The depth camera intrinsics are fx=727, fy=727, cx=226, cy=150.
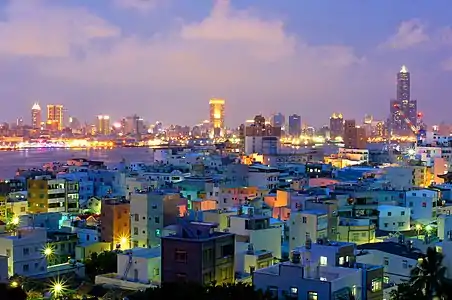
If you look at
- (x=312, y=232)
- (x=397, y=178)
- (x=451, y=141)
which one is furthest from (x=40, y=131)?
(x=312, y=232)

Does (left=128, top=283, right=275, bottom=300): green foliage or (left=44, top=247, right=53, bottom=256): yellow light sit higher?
(left=128, top=283, right=275, bottom=300): green foliage

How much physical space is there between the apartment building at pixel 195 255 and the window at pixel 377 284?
56.3 inches

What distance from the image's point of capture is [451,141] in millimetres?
23516

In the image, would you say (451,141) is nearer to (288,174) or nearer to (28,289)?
(288,174)

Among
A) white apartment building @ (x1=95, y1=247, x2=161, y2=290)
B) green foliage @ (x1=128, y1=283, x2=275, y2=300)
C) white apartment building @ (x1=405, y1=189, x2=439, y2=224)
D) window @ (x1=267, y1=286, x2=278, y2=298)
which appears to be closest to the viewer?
green foliage @ (x1=128, y1=283, x2=275, y2=300)

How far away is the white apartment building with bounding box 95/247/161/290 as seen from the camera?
657 cm

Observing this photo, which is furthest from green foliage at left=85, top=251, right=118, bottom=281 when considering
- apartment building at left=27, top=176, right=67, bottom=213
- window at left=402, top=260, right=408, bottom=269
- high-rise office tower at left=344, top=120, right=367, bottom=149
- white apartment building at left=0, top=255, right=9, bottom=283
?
high-rise office tower at left=344, top=120, right=367, bottom=149

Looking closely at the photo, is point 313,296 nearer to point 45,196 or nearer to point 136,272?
point 136,272

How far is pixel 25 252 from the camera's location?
7746 millimetres

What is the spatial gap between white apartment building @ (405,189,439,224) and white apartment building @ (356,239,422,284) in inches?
159

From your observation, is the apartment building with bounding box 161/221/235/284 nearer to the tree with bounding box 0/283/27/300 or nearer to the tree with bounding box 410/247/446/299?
the tree with bounding box 0/283/27/300

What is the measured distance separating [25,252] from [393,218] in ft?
16.6

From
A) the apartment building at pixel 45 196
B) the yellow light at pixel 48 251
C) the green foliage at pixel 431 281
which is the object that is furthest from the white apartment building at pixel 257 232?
the apartment building at pixel 45 196

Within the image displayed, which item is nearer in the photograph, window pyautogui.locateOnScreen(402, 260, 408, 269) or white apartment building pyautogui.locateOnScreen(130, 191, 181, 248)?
window pyautogui.locateOnScreen(402, 260, 408, 269)
